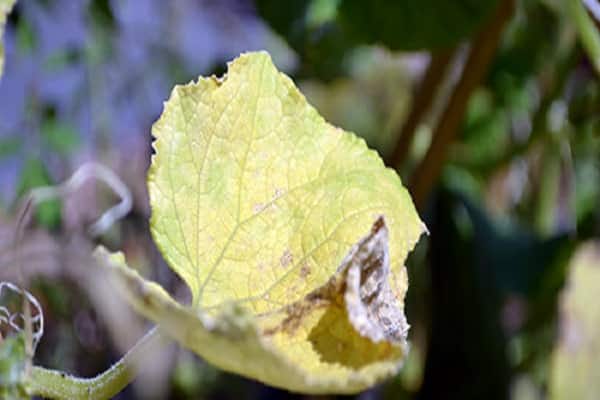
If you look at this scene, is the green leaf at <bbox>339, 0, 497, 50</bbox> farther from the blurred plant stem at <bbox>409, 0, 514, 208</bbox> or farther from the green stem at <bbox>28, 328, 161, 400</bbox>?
the green stem at <bbox>28, 328, 161, 400</bbox>

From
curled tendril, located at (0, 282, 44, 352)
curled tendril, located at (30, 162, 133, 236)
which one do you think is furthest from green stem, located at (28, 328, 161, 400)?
curled tendril, located at (30, 162, 133, 236)

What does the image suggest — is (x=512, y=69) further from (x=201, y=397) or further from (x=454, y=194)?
(x=201, y=397)

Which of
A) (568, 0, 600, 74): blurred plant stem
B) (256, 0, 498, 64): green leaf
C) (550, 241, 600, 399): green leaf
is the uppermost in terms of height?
(568, 0, 600, 74): blurred plant stem

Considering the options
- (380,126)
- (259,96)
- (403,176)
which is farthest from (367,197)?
(380,126)

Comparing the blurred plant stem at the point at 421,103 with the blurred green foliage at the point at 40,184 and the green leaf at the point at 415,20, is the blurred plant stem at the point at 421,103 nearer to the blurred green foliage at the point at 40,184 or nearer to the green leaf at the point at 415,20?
the green leaf at the point at 415,20

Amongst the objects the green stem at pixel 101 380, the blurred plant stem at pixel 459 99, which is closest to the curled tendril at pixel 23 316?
the green stem at pixel 101 380

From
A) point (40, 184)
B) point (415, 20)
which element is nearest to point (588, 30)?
point (415, 20)
